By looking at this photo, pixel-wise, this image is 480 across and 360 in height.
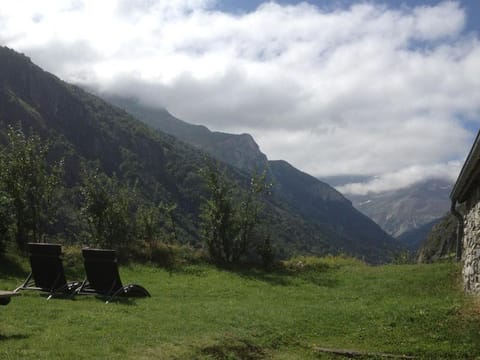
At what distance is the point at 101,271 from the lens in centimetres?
1409

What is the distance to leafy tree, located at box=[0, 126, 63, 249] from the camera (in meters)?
21.5

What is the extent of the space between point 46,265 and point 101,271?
1.50 meters

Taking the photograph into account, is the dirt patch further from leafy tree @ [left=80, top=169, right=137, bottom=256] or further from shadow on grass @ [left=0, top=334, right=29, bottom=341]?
leafy tree @ [left=80, top=169, right=137, bottom=256]

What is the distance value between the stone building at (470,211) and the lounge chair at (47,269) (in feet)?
34.7

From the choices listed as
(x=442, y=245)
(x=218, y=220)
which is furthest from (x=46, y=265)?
(x=442, y=245)

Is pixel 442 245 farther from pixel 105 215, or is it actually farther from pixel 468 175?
pixel 468 175

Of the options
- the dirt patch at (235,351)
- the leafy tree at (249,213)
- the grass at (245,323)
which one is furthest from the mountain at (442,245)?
the dirt patch at (235,351)

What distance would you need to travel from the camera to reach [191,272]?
2141 centimetres

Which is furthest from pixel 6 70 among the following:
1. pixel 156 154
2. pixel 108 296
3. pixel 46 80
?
pixel 108 296

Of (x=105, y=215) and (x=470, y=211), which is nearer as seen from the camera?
(x=470, y=211)

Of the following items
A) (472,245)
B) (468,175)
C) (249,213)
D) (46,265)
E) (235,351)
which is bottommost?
(235,351)

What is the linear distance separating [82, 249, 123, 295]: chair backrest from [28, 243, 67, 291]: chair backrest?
0.71 m

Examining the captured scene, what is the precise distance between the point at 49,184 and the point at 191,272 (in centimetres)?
719

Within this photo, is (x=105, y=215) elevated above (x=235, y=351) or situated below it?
above
